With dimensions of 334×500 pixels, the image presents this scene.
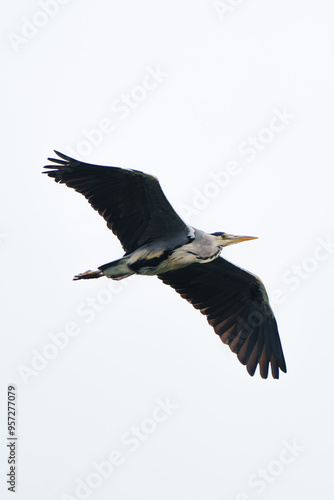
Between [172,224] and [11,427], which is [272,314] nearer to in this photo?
[172,224]

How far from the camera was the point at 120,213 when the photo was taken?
11.3 m

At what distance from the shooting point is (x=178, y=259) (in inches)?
455

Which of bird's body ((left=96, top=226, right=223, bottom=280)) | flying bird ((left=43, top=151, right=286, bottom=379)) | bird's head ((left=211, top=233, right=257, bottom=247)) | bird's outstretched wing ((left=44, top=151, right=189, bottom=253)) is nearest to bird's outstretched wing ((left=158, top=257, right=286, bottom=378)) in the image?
flying bird ((left=43, top=151, right=286, bottom=379))

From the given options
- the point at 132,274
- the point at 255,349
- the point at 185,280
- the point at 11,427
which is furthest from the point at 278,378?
the point at 11,427

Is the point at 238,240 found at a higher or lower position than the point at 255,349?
higher

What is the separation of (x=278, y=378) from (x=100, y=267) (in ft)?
10.6

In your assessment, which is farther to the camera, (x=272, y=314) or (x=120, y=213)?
(x=272, y=314)

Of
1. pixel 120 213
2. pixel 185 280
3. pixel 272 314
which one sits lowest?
pixel 272 314

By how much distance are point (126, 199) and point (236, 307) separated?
2.73 meters

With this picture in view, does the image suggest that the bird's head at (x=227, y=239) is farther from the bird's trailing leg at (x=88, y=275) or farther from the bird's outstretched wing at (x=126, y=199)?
the bird's trailing leg at (x=88, y=275)

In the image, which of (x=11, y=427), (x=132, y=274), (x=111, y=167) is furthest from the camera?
(x=11, y=427)

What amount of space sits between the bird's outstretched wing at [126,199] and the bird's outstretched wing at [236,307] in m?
1.10

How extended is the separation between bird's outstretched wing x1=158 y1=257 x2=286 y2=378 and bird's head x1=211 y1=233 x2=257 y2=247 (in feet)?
1.78

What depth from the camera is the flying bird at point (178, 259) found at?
10953 millimetres
